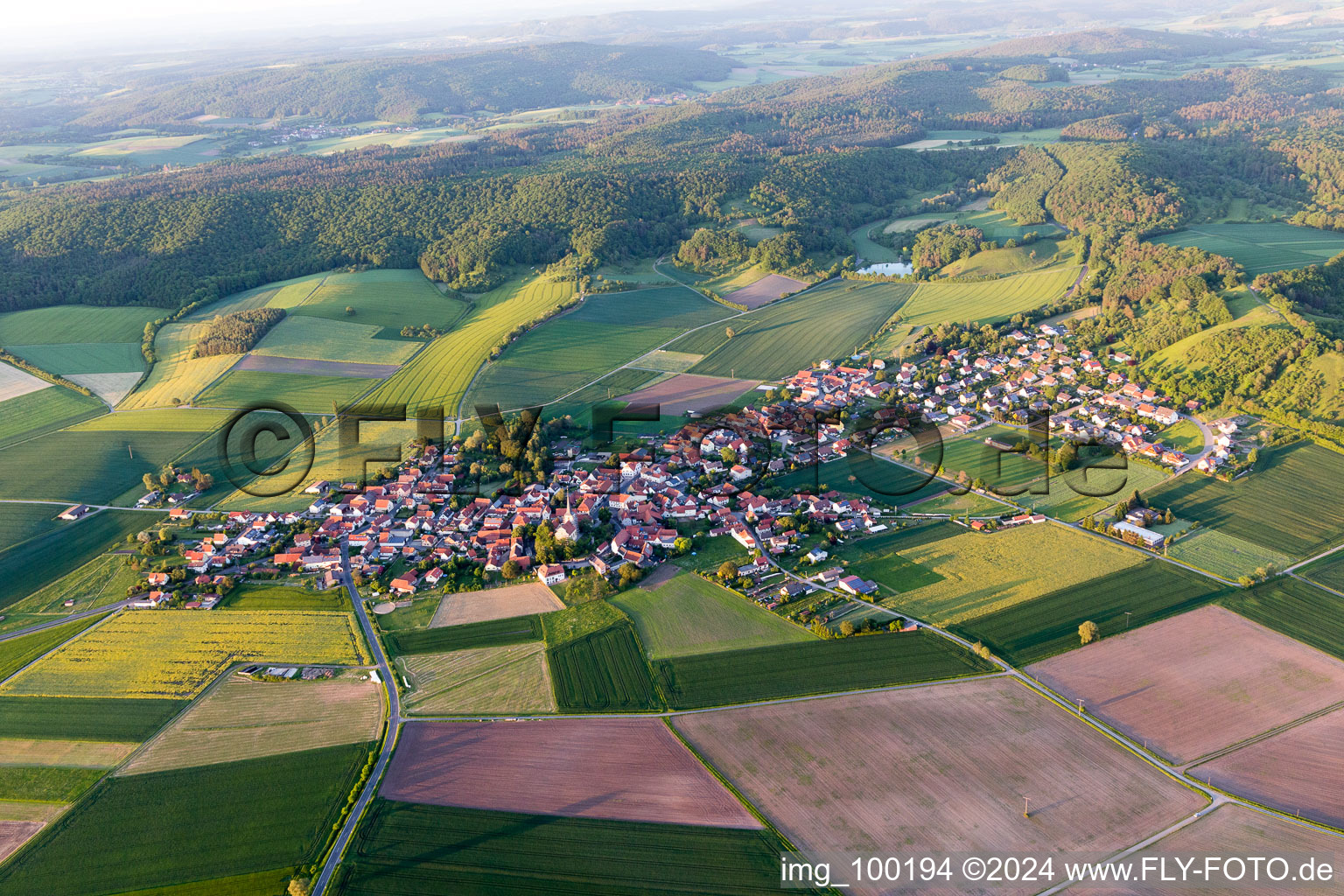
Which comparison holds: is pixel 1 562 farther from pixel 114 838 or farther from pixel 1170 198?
pixel 1170 198

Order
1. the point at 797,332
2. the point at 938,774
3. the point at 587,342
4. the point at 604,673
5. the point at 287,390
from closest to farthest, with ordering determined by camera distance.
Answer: the point at 938,774
the point at 604,673
the point at 287,390
the point at 587,342
the point at 797,332

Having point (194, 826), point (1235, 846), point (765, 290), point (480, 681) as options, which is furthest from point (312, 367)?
point (1235, 846)

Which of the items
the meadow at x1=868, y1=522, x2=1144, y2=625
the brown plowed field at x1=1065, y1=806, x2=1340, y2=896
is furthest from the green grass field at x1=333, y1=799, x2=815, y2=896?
the meadow at x1=868, y1=522, x2=1144, y2=625

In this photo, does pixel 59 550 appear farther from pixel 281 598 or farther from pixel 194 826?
pixel 194 826

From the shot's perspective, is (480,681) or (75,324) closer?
(480,681)

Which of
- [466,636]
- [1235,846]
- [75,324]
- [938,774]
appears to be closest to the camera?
[1235,846]

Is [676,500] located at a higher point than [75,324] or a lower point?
lower

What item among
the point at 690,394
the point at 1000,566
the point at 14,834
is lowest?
the point at 14,834
